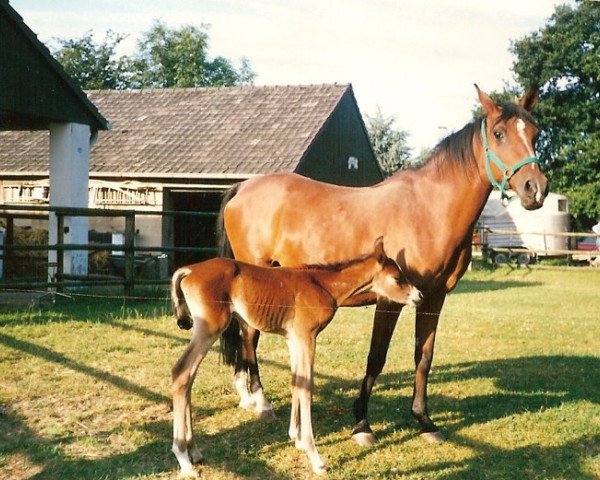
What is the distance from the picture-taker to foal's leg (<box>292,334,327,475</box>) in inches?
168

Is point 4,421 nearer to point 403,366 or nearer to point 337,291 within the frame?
point 337,291

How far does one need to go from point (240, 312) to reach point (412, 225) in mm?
1544

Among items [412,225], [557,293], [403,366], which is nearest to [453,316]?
[403,366]

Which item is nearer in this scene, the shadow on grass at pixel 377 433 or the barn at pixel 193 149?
the shadow on grass at pixel 377 433

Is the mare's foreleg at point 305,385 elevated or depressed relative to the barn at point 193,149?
depressed

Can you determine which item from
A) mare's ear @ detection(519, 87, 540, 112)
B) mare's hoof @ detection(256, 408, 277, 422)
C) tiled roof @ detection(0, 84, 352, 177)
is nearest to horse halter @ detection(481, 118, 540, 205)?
mare's ear @ detection(519, 87, 540, 112)

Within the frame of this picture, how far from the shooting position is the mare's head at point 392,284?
442 centimetres

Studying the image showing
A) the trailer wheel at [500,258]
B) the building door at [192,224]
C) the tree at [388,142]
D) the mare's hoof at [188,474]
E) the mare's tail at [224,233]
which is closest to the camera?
the mare's hoof at [188,474]

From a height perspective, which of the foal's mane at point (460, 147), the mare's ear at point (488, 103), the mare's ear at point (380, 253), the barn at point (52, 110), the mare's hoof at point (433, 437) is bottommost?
the mare's hoof at point (433, 437)

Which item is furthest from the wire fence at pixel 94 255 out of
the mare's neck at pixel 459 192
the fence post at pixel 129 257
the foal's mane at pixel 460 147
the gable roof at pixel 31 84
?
the foal's mane at pixel 460 147

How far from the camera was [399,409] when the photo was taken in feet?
19.0

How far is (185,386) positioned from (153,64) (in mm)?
31679

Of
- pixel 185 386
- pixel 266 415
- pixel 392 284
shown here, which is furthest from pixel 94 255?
pixel 392 284

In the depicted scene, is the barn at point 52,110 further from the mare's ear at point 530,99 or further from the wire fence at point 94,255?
the mare's ear at point 530,99
